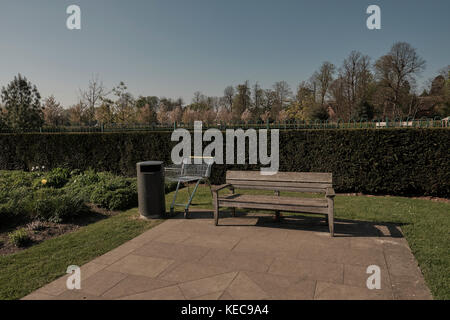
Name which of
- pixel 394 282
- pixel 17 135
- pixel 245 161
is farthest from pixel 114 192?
pixel 17 135

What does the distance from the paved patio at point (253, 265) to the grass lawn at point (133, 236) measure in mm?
178

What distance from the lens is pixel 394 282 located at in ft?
10.6

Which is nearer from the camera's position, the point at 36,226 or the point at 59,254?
the point at 59,254

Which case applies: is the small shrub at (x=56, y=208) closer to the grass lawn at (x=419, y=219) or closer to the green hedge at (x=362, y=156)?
the grass lawn at (x=419, y=219)

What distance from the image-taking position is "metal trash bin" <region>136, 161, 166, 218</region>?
5.69 m

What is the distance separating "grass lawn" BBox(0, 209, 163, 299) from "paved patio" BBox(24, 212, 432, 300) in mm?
194

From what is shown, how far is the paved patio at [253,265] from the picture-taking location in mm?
3061

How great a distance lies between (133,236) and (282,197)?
259 cm

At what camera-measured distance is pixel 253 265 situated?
370cm
